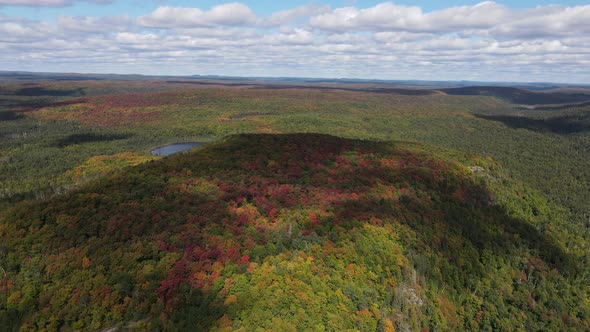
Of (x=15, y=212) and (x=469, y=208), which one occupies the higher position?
(x=15, y=212)

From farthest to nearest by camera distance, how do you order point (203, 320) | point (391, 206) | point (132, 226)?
point (391, 206)
point (132, 226)
point (203, 320)

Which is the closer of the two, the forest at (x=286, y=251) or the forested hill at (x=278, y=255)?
the forested hill at (x=278, y=255)

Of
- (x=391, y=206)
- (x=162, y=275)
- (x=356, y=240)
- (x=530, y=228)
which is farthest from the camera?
(x=530, y=228)

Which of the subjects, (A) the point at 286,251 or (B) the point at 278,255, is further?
(A) the point at 286,251

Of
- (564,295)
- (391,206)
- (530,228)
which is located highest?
(391,206)

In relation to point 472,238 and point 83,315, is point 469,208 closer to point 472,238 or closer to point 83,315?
point 472,238

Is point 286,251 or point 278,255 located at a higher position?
point 278,255

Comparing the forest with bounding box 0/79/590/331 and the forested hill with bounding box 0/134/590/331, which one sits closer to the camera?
the forested hill with bounding box 0/134/590/331

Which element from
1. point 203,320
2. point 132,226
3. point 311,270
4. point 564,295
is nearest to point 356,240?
point 311,270
